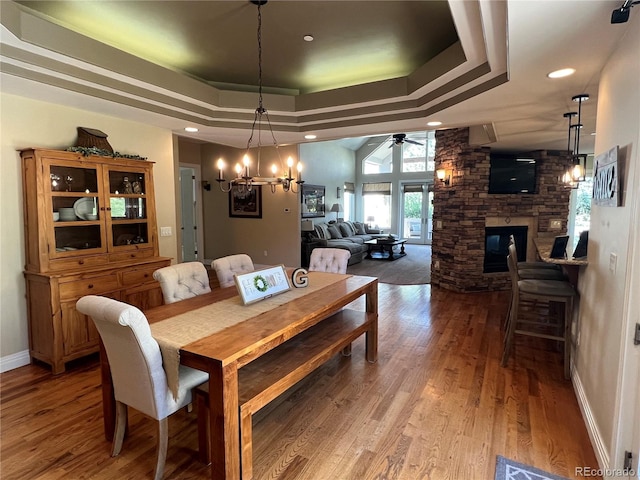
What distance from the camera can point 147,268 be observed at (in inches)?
148

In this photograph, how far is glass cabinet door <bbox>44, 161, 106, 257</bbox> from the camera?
317cm

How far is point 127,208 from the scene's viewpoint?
381 cm

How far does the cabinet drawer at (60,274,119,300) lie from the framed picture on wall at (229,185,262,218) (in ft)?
14.1

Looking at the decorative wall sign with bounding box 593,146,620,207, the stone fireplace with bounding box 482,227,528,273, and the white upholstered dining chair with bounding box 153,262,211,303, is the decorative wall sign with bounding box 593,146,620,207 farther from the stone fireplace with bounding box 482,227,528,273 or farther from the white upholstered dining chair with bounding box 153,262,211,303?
the stone fireplace with bounding box 482,227,528,273

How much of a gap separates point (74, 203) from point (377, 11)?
Result: 10.9ft

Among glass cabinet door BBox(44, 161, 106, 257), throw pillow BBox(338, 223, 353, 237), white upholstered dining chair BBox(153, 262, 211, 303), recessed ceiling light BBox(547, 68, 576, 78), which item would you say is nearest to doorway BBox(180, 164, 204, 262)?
throw pillow BBox(338, 223, 353, 237)

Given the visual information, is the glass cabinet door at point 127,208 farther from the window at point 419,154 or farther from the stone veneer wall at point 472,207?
the window at point 419,154

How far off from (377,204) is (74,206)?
10.2 m

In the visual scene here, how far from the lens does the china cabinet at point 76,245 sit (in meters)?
3.05

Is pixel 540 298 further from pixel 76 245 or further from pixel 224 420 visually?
pixel 76 245

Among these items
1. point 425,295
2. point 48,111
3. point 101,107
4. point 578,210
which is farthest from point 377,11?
point 578,210

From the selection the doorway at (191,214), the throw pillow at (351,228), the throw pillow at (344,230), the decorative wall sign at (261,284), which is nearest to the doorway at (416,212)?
the throw pillow at (351,228)

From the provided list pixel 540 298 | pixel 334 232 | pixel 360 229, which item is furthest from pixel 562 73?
pixel 360 229

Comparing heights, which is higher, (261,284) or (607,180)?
(607,180)
